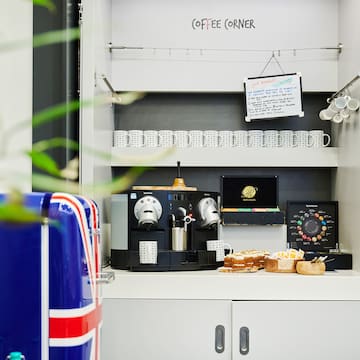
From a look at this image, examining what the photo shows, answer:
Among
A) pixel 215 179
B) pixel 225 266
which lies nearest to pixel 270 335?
pixel 225 266

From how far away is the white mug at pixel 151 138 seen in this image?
3.48m

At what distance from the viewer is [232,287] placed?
9.71 feet

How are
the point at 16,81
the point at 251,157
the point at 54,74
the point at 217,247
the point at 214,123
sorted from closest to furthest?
the point at 16,81 < the point at 54,74 < the point at 217,247 < the point at 251,157 < the point at 214,123

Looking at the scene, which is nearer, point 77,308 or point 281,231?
point 77,308

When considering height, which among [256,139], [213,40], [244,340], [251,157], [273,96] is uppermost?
[213,40]

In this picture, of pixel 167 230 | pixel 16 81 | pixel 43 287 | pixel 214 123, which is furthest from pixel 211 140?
pixel 43 287

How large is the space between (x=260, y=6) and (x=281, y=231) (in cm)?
124

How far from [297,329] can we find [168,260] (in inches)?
25.9

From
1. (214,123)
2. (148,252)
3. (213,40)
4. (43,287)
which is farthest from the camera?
(214,123)

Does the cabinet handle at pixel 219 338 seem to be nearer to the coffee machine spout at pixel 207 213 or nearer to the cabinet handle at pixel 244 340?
the cabinet handle at pixel 244 340

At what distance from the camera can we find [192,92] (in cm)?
366

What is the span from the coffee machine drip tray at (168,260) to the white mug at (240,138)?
0.67 metres

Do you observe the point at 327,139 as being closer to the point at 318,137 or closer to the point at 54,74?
the point at 318,137

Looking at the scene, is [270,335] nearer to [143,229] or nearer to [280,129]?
[143,229]
